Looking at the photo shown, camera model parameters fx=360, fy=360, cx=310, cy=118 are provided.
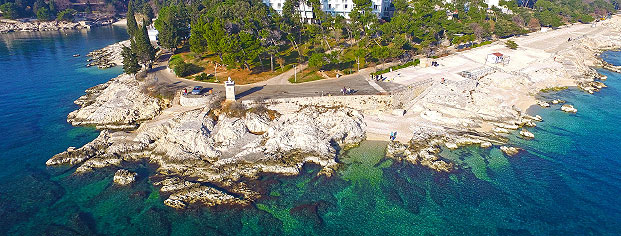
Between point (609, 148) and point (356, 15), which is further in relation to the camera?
point (356, 15)

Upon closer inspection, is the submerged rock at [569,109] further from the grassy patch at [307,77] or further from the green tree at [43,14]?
the green tree at [43,14]

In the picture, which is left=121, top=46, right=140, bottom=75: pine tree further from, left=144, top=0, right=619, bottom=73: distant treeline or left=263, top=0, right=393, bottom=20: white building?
left=263, top=0, right=393, bottom=20: white building

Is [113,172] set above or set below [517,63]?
below

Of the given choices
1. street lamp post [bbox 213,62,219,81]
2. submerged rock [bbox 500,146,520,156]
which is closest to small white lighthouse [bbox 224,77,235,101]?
street lamp post [bbox 213,62,219,81]

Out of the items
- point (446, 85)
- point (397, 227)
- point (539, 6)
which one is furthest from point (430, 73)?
point (539, 6)

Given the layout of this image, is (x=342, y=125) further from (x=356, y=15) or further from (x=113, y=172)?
(x=356, y=15)

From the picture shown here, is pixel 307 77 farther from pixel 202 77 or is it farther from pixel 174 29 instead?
pixel 174 29

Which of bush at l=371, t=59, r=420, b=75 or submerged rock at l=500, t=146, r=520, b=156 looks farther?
bush at l=371, t=59, r=420, b=75

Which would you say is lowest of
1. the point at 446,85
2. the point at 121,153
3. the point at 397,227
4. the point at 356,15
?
the point at 397,227
